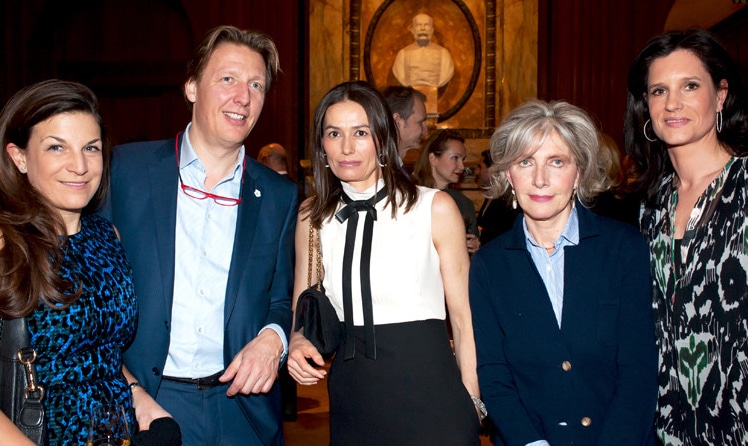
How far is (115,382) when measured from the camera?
2.07 meters

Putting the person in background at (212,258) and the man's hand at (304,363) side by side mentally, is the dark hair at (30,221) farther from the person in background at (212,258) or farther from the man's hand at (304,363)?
the man's hand at (304,363)

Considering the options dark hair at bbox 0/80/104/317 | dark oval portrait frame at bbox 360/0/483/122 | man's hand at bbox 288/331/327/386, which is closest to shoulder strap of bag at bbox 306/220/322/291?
man's hand at bbox 288/331/327/386

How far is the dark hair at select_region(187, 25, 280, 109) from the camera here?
2551 millimetres

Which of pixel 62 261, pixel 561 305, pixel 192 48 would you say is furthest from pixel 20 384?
pixel 192 48

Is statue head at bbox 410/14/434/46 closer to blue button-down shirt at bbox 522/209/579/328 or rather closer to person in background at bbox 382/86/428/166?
person in background at bbox 382/86/428/166

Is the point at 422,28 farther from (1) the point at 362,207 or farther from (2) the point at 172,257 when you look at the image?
(2) the point at 172,257

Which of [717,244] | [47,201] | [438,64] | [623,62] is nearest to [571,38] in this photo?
[623,62]

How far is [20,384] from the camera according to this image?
180 centimetres

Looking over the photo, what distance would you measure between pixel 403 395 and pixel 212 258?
0.78 meters

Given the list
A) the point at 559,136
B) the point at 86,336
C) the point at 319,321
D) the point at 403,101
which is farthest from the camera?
the point at 403,101

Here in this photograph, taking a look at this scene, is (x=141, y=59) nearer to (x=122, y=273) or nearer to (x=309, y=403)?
(x=309, y=403)

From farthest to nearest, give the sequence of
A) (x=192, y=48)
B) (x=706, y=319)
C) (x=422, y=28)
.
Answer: (x=192, y=48) < (x=422, y=28) < (x=706, y=319)

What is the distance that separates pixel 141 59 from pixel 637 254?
8.94 m

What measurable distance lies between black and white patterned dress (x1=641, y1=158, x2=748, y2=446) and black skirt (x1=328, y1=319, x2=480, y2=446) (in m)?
0.64
